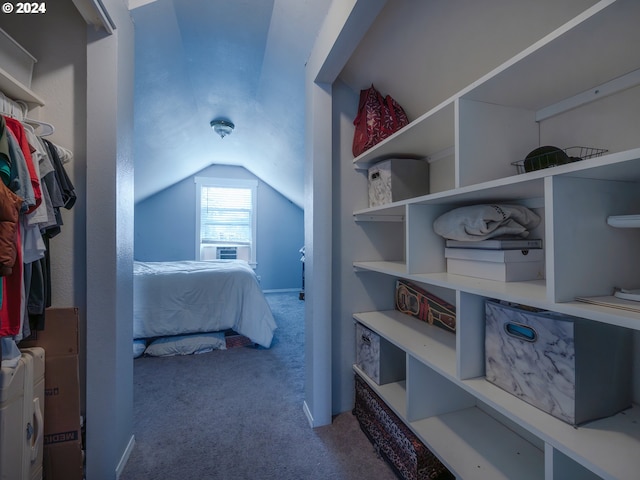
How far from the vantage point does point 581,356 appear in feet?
2.38

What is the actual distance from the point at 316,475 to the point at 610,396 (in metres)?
1.16

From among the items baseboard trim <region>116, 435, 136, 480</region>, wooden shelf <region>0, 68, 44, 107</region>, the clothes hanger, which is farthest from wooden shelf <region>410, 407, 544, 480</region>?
wooden shelf <region>0, 68, 44, 107</region>

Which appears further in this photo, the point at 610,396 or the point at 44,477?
the point at 44,477

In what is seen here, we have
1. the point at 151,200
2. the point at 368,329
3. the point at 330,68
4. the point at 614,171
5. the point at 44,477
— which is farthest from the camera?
the point at 151,200

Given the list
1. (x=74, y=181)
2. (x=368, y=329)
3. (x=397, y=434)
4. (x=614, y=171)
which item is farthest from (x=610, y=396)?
(x=74, y=181)

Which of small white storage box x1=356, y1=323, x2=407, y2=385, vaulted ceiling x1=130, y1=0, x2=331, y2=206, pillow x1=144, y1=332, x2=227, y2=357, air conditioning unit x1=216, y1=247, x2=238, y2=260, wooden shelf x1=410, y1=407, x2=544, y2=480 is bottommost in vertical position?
pillow x1=144, y1=332, x2=227, y2=357

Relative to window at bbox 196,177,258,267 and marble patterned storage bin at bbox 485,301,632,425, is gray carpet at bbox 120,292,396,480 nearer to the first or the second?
marble patterned storage bin at bbox 485,301,632,425

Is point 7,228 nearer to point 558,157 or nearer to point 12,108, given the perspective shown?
point 12,108

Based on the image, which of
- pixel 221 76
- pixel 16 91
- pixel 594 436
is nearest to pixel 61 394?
pixel 16 91

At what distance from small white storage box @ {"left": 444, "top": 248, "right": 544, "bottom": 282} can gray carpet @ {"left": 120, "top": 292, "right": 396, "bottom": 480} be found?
1024 mm

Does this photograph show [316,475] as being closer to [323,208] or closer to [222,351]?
[323,208]

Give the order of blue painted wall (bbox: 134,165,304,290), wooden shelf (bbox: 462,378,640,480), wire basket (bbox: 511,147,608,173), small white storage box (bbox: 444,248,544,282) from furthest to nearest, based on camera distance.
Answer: blue painted wall (bbox: 134,165,304,290), small white storage box (bbox: 444,248,544,282), wire basket (bbox: 511,147,608,173), wooden shelf (bbox: 462,378,640,480)

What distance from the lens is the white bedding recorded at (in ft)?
8.55

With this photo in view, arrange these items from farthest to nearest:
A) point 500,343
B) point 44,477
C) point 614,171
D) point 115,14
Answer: point 115,14 < point 44,477 < point 500,343 < point 614,171
